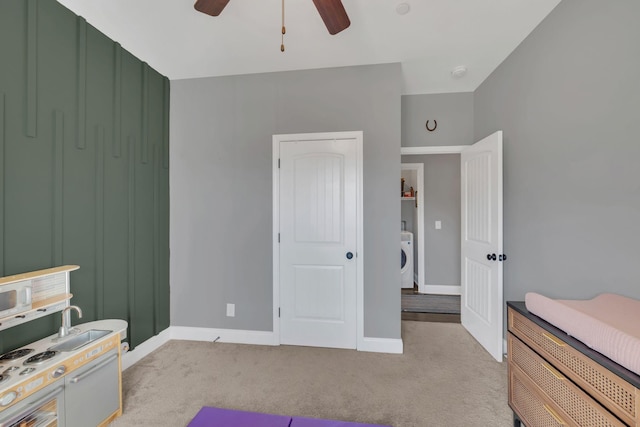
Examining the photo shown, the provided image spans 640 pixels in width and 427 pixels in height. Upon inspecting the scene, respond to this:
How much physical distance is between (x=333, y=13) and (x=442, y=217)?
3.57 m

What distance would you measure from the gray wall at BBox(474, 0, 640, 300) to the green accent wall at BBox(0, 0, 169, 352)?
11.2ft

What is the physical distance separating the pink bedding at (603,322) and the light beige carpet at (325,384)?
907mm

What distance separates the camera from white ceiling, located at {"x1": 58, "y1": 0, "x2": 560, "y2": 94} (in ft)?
5.91

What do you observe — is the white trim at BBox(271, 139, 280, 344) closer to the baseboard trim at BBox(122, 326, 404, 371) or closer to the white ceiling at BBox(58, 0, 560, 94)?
the baseboard trim at BBox(122, 326, 404, 371)

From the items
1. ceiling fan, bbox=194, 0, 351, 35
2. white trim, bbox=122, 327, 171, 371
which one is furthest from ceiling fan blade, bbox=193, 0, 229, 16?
white trim, bbox=122, 327, 171, 371

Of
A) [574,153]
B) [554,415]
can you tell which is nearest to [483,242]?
[574,153]

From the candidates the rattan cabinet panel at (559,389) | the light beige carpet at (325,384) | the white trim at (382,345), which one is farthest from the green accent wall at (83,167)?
the rattan cabinet panel at (559,389)

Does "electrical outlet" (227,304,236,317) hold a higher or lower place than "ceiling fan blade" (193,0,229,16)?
lower

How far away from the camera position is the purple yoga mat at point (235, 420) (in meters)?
1.11

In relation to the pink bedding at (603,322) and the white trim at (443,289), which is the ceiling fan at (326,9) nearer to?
the pink bedding at (603,322)

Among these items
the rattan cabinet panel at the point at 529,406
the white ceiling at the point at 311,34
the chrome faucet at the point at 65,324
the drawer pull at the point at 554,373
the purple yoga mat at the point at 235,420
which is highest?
the white ceiling at the point at 311,34

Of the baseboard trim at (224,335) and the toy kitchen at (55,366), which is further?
the baseboard trim at (224,335)

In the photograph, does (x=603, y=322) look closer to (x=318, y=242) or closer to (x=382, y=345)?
(x=382, y=345)

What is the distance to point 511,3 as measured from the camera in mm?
1768
